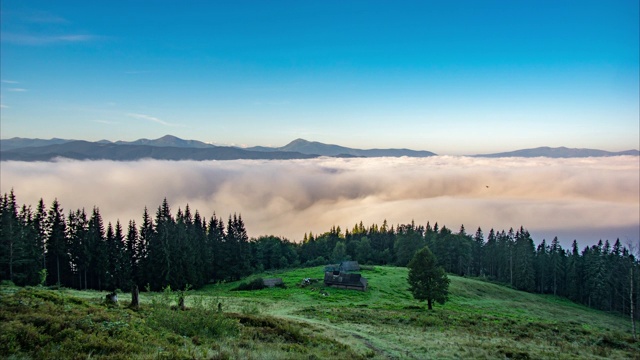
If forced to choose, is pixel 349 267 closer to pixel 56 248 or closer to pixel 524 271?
pixel 524 271

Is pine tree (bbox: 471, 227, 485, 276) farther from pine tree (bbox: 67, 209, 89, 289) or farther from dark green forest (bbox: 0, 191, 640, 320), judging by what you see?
pine tree (bbox: 67, 209, 89, 289)

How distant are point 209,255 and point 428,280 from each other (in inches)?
2061

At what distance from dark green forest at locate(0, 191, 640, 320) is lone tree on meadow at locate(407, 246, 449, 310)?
21912 mm

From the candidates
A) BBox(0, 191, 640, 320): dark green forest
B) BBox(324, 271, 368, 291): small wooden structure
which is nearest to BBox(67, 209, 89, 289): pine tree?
BBox(0, 191, 640, 320): dark green forest

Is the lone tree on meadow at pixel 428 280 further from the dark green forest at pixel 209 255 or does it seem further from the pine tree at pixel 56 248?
the pine tree at pixel 56 248

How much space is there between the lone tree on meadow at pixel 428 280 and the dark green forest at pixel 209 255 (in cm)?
2191

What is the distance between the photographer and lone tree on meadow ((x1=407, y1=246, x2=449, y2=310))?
170 feet

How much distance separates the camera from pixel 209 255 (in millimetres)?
81062

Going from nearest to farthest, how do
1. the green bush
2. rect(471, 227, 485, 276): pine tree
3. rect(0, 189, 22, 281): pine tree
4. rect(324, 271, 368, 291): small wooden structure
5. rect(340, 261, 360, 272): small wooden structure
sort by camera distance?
rect(0, 189, 22, 281): pine tree → the green bush → rect(324, 271, 368, 291): small wooden structure → rect(340, 261, 360, 272): small wooden structure → rect(471, 227, 485, 276): pine tree

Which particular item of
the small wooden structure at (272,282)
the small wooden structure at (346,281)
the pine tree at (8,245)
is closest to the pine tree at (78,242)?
the pine tree at (8,245)

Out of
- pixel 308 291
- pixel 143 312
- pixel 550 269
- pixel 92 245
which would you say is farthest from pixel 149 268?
pixel 550 269

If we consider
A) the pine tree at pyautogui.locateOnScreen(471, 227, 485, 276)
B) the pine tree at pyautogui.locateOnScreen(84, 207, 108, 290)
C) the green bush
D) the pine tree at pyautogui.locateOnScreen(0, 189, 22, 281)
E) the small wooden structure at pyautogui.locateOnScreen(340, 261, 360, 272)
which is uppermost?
the pine tree at pyautogui.locateOnScreen(0, 189, 22, 281)

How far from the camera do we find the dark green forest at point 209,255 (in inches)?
2452

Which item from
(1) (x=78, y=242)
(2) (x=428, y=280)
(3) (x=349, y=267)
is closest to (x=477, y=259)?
(3) (x=349, y=267)
